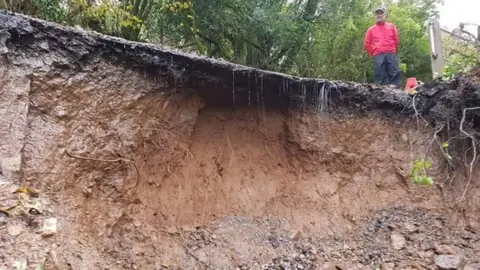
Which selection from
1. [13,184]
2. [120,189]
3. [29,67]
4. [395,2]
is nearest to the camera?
[13,184]

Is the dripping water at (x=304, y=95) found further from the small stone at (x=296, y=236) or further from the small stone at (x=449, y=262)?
the small stone at (x=449, y=262)

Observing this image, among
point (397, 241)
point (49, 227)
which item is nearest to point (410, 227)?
point (397, 241)

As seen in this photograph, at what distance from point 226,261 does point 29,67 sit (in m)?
2.20

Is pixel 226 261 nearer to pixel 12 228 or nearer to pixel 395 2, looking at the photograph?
pixel 12 228

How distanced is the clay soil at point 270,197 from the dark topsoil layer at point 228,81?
0.55ft

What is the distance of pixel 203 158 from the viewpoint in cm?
440

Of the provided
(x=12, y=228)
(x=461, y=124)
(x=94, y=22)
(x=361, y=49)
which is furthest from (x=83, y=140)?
(x=361, y=49)

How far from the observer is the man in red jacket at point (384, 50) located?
552 cm

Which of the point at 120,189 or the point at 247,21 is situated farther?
the point at 247,21

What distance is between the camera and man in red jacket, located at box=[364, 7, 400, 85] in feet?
18.1

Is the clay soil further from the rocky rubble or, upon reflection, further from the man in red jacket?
the man in red jacket

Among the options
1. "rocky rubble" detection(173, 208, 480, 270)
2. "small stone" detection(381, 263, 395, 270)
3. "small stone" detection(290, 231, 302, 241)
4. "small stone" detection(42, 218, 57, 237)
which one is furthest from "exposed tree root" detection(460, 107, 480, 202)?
"small stone" detection(42, 218, 57, 237)

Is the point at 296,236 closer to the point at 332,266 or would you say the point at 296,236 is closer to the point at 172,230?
the point at 332,266

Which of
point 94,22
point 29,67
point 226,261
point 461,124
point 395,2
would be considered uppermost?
point 395,2
